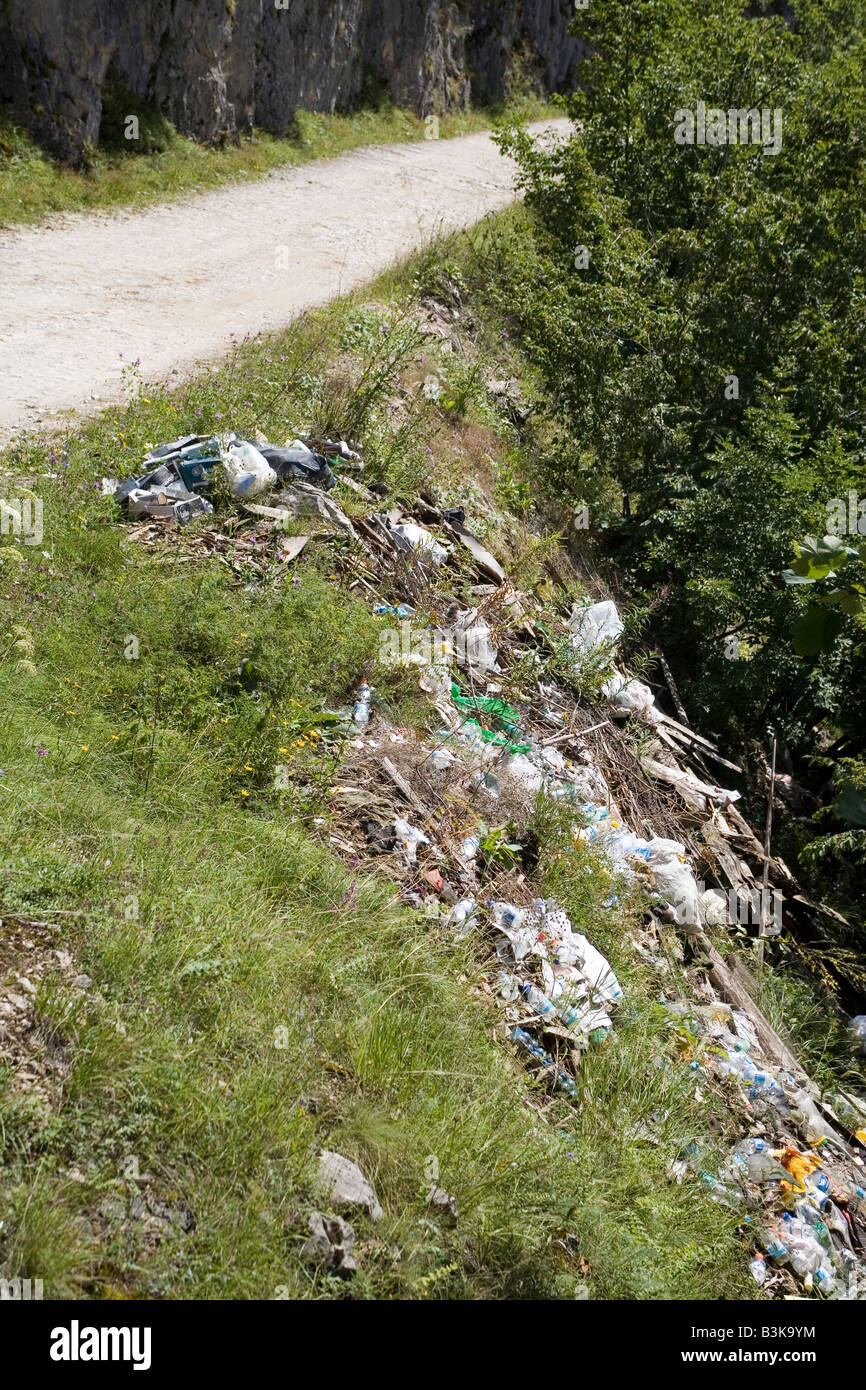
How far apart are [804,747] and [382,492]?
4.96m

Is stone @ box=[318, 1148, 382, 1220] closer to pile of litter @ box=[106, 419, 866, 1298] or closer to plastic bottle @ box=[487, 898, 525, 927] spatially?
pile of litter @ box=[106, 419, 866, 1298]

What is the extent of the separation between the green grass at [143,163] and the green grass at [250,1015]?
7325mm

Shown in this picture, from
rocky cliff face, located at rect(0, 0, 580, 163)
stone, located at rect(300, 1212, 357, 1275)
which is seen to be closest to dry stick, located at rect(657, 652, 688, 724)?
stone, located at rect(300, 1212, 357, 1275)

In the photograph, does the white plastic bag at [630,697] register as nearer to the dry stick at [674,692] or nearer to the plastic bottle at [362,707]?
the dry stick at [674,692]

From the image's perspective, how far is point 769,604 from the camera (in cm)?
856

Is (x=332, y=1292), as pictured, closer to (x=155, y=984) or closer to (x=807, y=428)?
(x=155, y=984)

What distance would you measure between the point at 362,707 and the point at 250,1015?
99.5 inches

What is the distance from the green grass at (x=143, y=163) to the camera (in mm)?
11430

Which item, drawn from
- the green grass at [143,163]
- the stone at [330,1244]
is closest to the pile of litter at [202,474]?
the stone at [330,1244]

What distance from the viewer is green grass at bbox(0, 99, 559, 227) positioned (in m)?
11.4

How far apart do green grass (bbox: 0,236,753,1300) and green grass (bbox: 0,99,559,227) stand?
732 centimetres

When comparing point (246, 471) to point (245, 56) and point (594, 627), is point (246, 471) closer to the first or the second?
point (594, 627)

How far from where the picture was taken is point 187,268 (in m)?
10.9

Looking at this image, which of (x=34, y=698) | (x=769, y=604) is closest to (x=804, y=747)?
(x=769, y=604)
